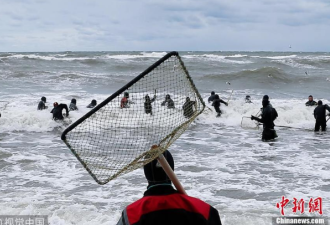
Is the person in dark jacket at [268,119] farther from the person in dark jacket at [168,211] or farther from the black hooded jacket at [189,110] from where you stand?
the person in dark jacket at [168,211]

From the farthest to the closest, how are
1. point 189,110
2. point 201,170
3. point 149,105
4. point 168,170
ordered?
point 201,170 → point 149,105 → point 189,110 → point 168,170

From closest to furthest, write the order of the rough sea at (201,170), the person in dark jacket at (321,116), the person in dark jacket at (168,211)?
the person in dark jacket at (168,211), the rough sea at (201,170), the person in dark jacket at (321,116)

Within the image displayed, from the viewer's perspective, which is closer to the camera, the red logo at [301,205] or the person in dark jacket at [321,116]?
the red logo at [301,205]

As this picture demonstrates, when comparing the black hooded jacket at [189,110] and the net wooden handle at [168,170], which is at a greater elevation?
the black hooded jacket at [189,110]

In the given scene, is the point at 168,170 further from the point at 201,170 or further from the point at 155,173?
the point at 201,170

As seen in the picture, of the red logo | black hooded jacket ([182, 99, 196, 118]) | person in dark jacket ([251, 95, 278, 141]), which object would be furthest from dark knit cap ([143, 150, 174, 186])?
Answer: person in dark jacket ([251, 95, 278, 141])

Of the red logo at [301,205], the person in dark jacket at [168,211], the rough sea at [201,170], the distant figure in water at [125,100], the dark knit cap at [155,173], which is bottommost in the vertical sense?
the rough sea at [201,170]

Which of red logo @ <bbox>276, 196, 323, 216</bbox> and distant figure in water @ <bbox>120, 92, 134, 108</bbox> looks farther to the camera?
red logo @ <bbox>276, 196, 323, 216</bbox>

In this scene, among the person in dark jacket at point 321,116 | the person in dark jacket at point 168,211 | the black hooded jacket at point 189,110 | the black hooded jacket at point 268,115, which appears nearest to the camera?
the person in dark jacket at point 168,211

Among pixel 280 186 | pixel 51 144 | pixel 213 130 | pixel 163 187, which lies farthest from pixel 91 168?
pixel 213 130

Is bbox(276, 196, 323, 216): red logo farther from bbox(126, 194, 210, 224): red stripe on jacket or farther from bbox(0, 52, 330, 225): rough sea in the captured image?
bbox(126, 194, 210, 224): red stripe on jacket

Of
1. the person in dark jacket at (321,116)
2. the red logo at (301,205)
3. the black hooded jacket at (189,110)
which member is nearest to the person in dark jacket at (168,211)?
the black hooded jacket at (189,110)

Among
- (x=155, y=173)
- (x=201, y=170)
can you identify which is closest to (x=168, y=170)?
(x=155, y=173)

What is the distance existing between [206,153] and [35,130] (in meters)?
7.07
